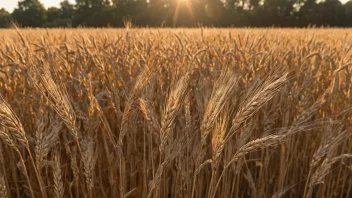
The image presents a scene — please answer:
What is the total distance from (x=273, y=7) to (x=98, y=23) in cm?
1681

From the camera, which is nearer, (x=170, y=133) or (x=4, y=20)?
(x=170, y=133)

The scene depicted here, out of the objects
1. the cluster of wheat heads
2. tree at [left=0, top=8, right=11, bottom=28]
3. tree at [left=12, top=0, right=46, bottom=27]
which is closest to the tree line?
tree at [left=12, top=0, right=46, bottom=27]

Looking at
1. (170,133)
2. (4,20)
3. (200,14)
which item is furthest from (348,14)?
(170,133)

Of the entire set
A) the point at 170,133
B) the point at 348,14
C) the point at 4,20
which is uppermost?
the point at 348,14

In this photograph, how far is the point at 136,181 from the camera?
1.80 m

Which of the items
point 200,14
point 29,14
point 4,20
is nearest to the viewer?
point 4,20

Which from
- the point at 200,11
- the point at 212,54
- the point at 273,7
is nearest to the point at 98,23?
the point at 200,11

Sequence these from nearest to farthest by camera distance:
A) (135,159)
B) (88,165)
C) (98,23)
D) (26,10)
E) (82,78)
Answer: (88,165)
(82,78)
(135,159)
(98,23)
(26,10)

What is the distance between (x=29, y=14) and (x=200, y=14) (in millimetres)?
18375

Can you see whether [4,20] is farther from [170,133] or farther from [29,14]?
[170,133]

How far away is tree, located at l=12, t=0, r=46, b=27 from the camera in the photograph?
3328 cm

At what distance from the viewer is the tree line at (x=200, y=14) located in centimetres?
3105

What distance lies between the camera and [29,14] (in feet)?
117

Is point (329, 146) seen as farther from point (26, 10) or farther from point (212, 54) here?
point (26, 10)
